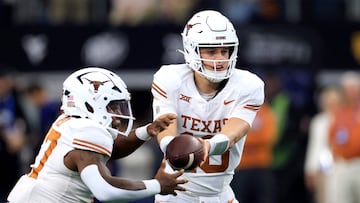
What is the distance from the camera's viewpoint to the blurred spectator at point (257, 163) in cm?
1293

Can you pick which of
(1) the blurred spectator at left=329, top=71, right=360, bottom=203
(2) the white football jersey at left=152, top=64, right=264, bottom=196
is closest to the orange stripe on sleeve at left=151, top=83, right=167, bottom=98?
(2) the white football jersey at left=152, top=64, right=264, bottom=196

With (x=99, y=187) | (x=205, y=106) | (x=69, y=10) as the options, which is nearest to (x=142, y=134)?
(x=205, y=106)

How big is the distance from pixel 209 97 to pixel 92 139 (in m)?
1.17

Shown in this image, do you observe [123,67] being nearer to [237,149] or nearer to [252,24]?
[252,24]

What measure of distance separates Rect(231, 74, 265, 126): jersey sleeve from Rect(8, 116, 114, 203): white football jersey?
1.05 m

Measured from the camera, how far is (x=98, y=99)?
23.9ft

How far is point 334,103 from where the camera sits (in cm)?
1327

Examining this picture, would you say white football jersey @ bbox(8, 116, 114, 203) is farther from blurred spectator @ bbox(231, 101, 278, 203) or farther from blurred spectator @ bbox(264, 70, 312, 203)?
blurred spectator @ bbox(264, 70, 312, 203)

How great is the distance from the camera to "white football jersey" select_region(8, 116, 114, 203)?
715 centimetres

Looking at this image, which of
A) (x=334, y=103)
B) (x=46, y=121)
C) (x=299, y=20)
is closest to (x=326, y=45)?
(x=299, y=20)

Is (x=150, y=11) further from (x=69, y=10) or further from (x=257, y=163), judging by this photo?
(x=257, y=163)

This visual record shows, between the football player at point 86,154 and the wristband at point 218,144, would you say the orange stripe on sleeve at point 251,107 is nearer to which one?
the wristband at point 218,144

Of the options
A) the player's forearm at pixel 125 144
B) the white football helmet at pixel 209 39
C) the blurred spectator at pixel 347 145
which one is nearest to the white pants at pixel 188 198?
the player's forearm at pixel 125 144

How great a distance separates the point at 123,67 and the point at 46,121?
1265 millimetres
